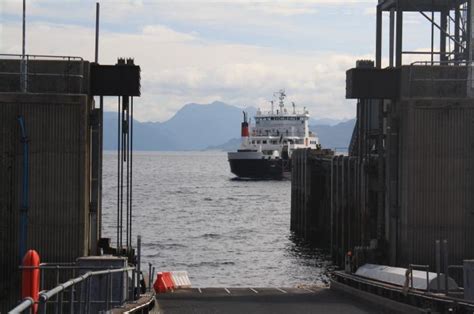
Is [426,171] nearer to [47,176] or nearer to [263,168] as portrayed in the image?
[47,176]

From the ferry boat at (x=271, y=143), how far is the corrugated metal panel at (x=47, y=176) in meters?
106

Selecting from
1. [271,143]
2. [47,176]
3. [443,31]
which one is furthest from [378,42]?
[271,143]

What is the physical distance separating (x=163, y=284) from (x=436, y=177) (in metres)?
8.41

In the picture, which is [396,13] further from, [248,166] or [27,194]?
[248,166]

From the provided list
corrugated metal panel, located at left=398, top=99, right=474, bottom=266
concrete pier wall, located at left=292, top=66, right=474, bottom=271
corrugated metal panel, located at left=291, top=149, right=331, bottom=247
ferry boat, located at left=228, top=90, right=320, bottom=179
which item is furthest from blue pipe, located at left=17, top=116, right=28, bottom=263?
ferry boat, located at left=228, top=90, right=320, bottom=179

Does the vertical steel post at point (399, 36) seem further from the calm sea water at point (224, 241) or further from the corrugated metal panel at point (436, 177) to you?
the calm sea water at point (224, 241)

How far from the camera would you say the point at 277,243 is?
180ft

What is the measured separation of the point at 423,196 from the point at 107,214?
173 ft

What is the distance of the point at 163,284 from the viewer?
2755 centimetres

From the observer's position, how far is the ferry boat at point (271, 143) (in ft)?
432

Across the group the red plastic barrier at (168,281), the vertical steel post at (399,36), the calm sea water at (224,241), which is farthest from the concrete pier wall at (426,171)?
the calm sea water at (224,241)

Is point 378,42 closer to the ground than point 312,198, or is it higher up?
higher up

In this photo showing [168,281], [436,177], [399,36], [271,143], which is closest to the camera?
[436,177]

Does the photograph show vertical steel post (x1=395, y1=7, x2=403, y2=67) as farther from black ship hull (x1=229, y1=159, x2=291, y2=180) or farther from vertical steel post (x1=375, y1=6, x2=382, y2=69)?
black ship hull (x1=229, y1=159, x2=291, y2=180)
